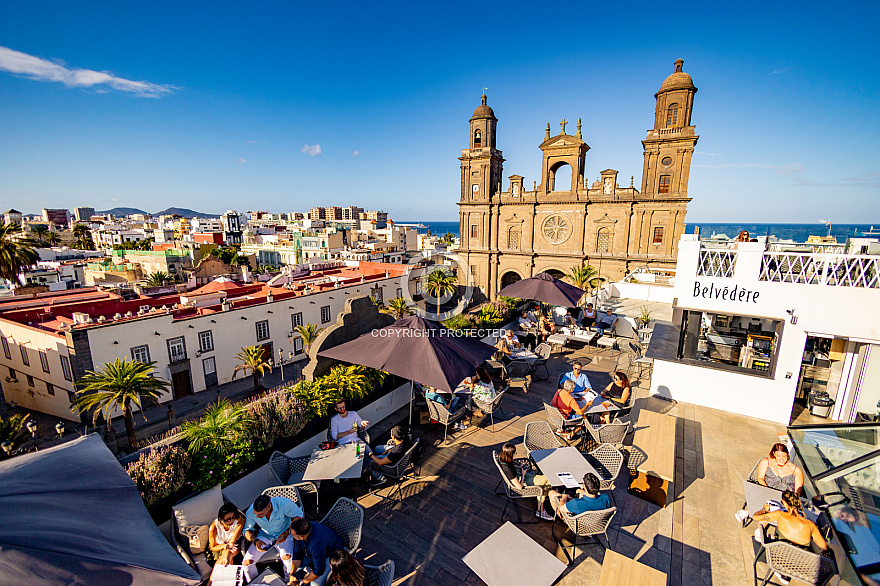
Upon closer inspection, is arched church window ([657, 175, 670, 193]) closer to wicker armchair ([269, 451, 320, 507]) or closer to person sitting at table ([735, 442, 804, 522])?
person sitting at table ([735, 442, 804, 522])

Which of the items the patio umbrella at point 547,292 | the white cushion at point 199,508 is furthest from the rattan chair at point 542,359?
the white cushion at point 199,508

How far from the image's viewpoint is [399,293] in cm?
3528

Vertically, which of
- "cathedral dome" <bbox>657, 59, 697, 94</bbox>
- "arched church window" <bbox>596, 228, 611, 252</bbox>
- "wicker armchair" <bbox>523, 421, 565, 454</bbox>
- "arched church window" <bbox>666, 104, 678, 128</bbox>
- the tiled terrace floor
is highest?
"cathedral dome" <bbox>657, 59, 697, 94</bbox>

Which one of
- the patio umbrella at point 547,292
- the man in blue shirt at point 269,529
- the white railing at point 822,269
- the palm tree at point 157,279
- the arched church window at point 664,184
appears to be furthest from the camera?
the palm tree at point 157,279

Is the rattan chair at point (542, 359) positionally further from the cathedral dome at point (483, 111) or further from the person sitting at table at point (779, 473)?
the cathedral dome at point (483, 111)

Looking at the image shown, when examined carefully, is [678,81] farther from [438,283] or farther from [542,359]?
[542,359]

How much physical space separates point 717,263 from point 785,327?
1.74 m

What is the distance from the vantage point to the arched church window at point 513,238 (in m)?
40.3

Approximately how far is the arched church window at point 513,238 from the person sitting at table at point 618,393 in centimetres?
3366

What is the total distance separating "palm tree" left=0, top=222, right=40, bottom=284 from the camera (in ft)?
83.8

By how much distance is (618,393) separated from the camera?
798 centimetres

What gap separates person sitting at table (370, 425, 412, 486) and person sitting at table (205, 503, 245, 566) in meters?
2.07

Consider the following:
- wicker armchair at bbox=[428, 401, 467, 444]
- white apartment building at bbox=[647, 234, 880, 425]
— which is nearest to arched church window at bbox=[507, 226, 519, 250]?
white apartment building at bbox=[647, 234, 880, 425]

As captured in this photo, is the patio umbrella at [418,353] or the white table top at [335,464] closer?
the white table top at [335,464]
